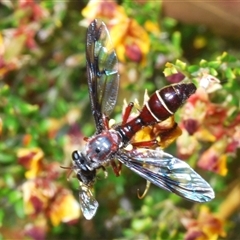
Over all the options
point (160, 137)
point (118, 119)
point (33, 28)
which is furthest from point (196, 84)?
point (33, 28)

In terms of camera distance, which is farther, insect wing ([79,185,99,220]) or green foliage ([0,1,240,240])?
green foliage ([0,1,240,240])

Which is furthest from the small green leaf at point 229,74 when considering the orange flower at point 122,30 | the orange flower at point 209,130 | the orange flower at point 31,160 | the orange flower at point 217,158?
the orange flower at point 31,160

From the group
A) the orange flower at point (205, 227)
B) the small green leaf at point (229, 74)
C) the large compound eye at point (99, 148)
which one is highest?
the small green leaf at point (229, 74)

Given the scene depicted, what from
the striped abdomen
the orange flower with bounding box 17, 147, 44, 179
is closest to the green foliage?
the orange flower with bounding box 17, 147, 44, 179

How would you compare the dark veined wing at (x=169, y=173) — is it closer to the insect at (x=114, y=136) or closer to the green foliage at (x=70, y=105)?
the insect at (x=114, y=136)

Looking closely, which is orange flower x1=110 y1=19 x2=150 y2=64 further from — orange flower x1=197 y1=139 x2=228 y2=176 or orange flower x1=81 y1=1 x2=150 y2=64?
orange flower x1=197 y1=139 x2=228 y2=176

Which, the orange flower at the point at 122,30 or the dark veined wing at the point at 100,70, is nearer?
the dark veined wing at the point at 100,70
